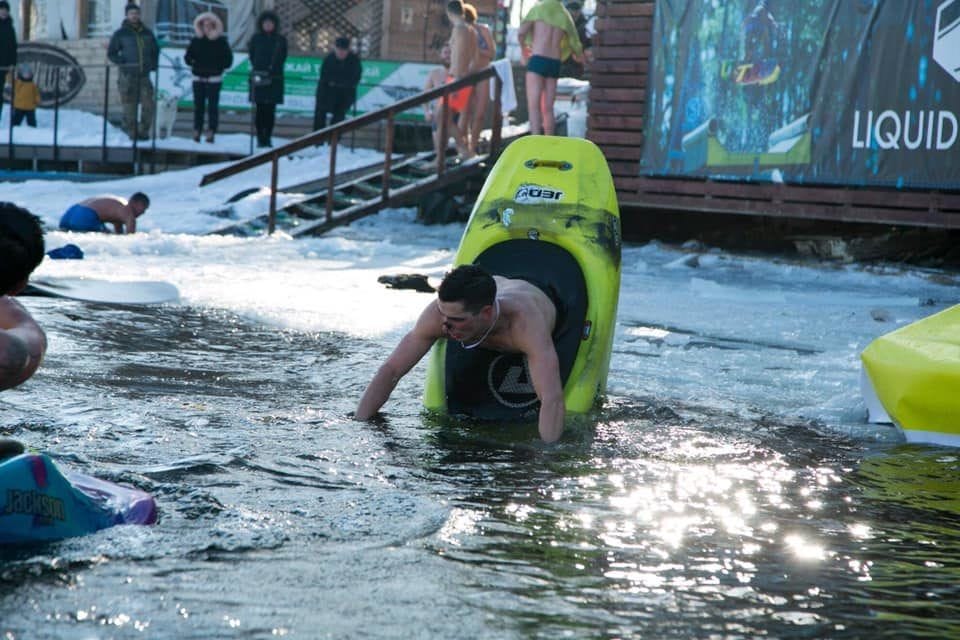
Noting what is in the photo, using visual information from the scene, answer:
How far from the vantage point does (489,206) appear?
617 cm

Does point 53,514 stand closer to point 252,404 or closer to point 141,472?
point 141,472

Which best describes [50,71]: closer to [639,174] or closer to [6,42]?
[6,42]

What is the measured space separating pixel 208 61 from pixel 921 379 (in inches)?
499

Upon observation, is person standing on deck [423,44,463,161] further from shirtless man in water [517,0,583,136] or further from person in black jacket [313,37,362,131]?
shirtless man in water [517,0,583,136]

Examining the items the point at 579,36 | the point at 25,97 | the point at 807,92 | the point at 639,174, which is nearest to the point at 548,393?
the point at 807,92

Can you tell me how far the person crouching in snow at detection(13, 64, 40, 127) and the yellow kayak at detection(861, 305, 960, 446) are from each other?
15.0 meters

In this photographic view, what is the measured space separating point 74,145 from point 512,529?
14546 millimetres

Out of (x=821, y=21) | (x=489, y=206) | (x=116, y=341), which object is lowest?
(x=116, y=341)

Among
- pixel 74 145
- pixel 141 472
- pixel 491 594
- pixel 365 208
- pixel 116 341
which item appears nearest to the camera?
pixel 491 594

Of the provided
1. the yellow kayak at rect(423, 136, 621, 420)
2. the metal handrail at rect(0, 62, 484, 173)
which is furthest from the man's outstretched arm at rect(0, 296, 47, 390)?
the metal handrail at rect(0, 62, 484, 173)

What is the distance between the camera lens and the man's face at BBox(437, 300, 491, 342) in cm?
476

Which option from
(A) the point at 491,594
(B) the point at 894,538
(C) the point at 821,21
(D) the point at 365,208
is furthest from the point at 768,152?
(A) the point at 491,594

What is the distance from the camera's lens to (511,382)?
5.51 meters

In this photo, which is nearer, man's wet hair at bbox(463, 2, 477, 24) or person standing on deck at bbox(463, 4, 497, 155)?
man's wet hair at bbox(463, 2, 477, 24)
